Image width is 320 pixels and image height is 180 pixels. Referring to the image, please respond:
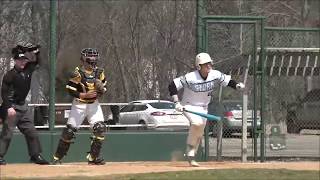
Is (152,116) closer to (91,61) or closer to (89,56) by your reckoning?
(91,61)

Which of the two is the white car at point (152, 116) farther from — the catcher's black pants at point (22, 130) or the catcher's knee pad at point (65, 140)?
the catcher's black pants at point (22, 130)

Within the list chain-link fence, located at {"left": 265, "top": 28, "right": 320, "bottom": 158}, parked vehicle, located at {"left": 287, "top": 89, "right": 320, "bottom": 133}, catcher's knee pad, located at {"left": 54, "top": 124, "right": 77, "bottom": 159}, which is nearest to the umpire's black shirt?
catcher's knee pad, located at {"left": 54, "top": 124, "right": 77, "bottom": 159}

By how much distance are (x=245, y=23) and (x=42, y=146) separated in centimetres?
444

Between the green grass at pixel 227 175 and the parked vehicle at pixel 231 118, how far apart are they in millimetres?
3109

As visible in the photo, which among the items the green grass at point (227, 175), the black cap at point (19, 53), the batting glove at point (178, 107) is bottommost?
the green grass at point (227, 175)

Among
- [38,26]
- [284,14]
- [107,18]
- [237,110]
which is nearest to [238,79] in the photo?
[237,110]

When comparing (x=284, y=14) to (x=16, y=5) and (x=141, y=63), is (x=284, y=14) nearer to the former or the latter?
(x=141, y=63)

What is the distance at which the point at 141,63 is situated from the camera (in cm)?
1458

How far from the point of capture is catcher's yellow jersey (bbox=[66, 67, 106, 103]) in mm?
12065

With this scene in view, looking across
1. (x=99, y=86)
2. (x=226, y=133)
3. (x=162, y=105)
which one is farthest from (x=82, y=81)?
(x=226, y=133)

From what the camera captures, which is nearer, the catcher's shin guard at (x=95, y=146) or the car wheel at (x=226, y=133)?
the catcher's shin guard at (x=95, y=146)

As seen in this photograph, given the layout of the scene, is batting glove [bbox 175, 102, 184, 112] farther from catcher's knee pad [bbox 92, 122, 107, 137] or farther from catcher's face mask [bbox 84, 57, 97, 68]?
catcher's face mask [bbox 84, 57, 97, 68]

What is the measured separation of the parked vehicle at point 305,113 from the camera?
14.7 meters

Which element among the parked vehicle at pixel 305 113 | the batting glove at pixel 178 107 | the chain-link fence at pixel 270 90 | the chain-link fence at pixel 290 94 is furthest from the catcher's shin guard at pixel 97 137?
the parked vehicle at pixel 305 113
